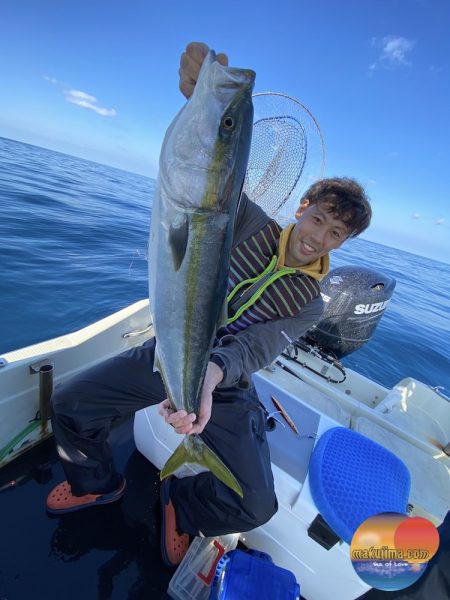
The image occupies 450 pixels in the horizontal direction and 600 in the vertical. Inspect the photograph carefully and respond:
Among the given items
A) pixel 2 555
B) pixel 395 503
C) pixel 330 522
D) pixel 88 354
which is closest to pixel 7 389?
pixel 88 354

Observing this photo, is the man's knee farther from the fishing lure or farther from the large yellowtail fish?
the large yellowtail fish

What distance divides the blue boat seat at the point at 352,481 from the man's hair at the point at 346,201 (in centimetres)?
Answer: 196

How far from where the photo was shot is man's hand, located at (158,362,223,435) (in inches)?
79.5

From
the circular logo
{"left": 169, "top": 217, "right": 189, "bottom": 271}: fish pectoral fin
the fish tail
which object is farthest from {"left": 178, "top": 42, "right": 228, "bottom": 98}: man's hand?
the circular logo

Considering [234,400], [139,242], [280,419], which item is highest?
[234,400]

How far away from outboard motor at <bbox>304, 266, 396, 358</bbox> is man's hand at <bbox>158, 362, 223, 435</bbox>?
12.7ft

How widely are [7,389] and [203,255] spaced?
7.87 ft

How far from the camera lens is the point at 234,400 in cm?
281

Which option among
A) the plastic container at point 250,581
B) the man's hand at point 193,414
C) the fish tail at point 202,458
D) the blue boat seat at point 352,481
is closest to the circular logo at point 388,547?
the blue boat seat at point 352,481

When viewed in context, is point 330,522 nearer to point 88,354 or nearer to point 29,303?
point 88,354

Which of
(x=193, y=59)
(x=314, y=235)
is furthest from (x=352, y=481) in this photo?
(x=193, y=59)

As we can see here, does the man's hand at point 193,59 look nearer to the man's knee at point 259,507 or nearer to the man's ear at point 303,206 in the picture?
the man's ear at point 303,206

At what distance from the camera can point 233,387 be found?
285 centimetres

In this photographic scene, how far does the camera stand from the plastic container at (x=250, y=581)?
85.2 inches
